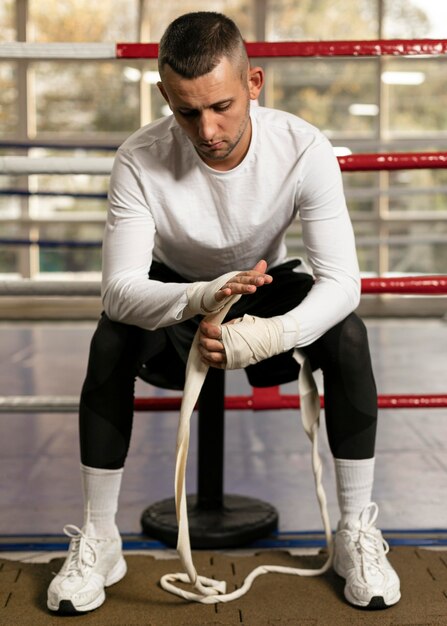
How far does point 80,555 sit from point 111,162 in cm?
74

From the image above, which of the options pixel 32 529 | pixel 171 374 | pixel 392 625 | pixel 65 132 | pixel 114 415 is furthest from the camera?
pixel 65 132

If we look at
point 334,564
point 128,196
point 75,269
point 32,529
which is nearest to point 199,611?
point 334,564

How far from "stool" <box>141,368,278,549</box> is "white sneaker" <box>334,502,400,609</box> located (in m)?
0.25

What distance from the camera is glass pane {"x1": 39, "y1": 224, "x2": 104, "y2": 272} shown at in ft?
21.9

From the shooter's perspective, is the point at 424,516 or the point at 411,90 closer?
the point at 424,516

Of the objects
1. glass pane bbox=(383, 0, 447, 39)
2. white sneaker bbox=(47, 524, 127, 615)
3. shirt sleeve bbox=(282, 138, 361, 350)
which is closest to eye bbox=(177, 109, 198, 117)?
shirt sleeve bbox=(282, 138, 361, 350)

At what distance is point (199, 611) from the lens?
1409 millimetres

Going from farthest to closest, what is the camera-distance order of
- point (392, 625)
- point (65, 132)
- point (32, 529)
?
point (65, 132) < point (32, 529) < point (392, 625)

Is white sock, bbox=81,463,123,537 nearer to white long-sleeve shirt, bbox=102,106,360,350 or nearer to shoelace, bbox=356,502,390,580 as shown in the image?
white long-sleeve shirt, bbox=102,106,360,350

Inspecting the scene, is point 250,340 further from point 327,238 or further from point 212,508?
point 212,508

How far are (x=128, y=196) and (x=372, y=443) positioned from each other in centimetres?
58

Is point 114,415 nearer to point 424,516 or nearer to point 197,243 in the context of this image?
point 197,243

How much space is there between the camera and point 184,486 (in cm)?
144

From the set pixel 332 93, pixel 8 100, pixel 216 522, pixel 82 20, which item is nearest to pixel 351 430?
pixel 216 522
